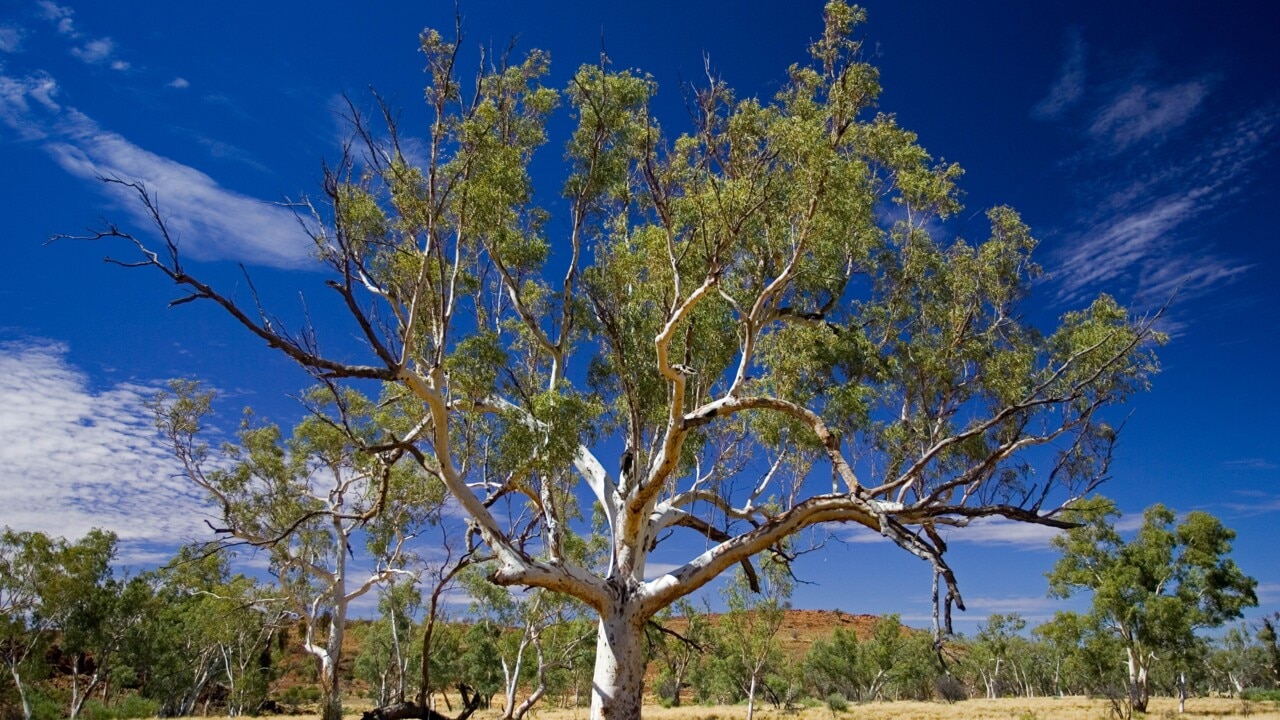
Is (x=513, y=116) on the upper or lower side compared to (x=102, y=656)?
upper

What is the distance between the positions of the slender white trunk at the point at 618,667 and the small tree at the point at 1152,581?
2175 centimetres

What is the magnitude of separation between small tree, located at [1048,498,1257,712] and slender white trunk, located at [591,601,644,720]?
71.3ft

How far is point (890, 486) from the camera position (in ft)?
24.9

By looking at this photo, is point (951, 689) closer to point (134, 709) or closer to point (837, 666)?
point (837, 666)

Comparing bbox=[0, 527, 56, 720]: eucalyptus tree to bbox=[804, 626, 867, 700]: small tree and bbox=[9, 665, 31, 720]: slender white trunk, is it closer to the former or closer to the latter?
bbox=[9, 665, 31, 720]: slender white trunk

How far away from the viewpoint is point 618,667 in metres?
9.30

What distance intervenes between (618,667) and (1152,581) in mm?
25283

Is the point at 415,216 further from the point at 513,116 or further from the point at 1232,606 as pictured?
the point at 1232,606

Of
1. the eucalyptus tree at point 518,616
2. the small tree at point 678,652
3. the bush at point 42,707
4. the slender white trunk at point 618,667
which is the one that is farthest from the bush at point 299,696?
the slender white trunk at point 618,667

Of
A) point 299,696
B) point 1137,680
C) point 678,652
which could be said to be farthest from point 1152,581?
point 299,696

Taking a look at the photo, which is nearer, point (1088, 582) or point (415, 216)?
point (415, 216)

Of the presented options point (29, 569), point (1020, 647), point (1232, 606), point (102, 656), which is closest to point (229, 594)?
point (29, 569)

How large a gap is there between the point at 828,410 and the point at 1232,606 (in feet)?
Answer: 82.9

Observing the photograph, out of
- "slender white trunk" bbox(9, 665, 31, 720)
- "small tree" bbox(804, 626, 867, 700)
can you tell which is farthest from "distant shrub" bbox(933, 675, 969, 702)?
"slender white trunk" bbox(9, 665, 31, 720)
